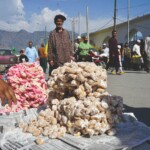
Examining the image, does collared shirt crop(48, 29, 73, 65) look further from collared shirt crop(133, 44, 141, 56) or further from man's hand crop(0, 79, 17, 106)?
collared shirt crop(133, 44, 141, 56)

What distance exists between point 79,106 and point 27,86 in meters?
2.09

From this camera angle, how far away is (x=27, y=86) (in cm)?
530

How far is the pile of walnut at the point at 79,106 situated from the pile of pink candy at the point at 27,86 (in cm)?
142

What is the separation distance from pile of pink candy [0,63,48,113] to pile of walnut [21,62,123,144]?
55.9 inches

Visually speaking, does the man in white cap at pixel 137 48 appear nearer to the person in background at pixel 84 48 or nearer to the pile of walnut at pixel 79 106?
the person in background at pixel 84 48

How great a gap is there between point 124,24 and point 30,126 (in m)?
51.1

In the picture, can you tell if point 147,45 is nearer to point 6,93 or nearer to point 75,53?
point 75,53

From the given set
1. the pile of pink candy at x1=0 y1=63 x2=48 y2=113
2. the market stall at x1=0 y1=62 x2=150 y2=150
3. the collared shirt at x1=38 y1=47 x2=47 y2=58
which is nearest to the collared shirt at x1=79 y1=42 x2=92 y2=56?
the collared shirt at x1=38 y1=47 x2=47 y2=58

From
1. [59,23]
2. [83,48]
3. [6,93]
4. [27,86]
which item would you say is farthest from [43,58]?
[6,93]

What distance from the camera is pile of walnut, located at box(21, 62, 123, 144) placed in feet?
10.9

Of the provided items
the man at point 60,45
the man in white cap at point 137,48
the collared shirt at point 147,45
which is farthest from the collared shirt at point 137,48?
Result: the man at point 60,45

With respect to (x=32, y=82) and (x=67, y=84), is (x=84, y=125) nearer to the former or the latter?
(x=67, y=84)

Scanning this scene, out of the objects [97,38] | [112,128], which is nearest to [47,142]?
[112,128]

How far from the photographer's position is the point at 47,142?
10.7 feet
